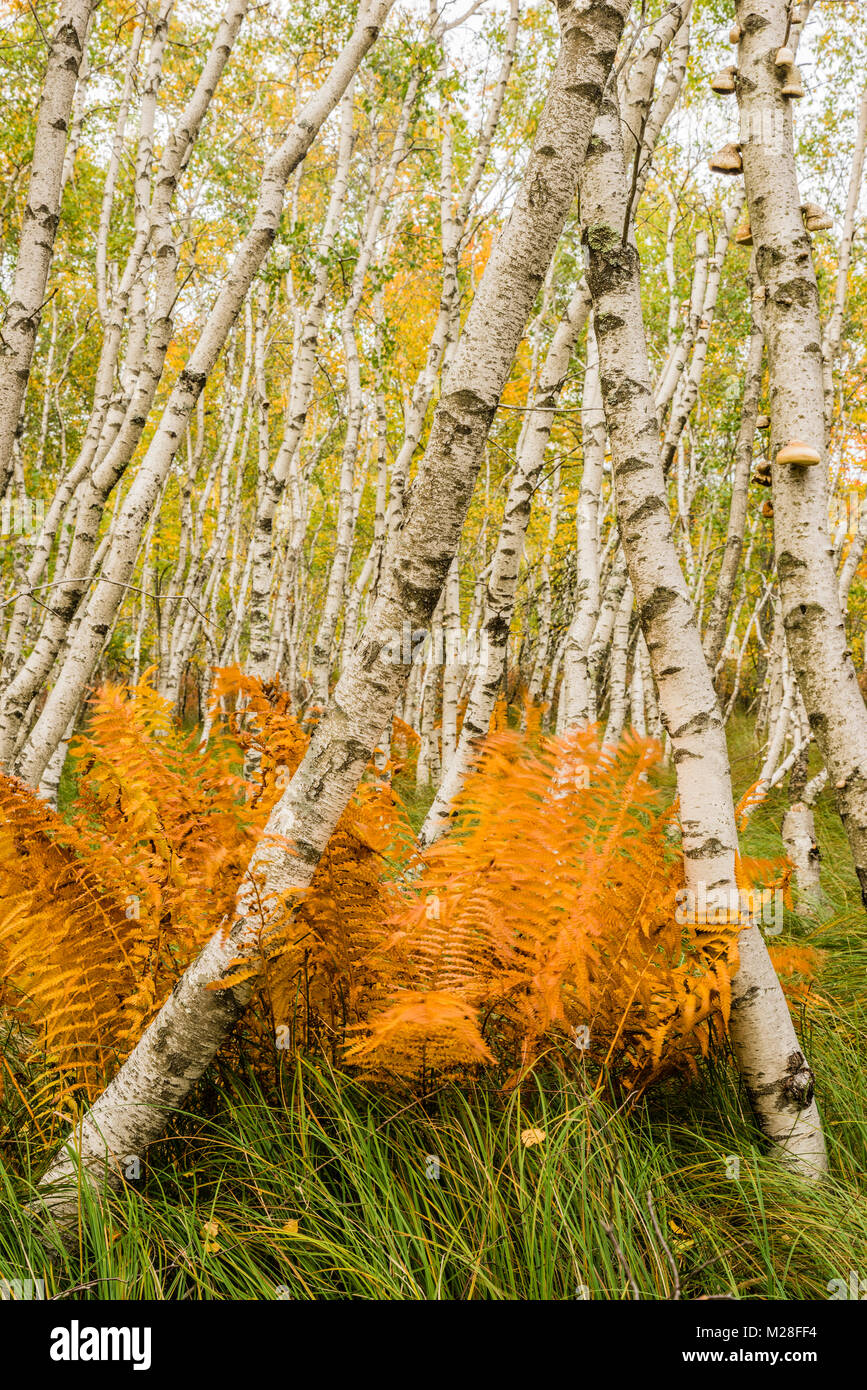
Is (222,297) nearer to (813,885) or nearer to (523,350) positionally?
(813,885)

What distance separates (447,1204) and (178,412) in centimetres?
353

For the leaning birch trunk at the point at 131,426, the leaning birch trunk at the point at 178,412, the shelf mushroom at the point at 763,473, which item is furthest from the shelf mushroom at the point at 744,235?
the leaning birch trunk at the point at 131,426

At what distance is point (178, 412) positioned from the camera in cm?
360

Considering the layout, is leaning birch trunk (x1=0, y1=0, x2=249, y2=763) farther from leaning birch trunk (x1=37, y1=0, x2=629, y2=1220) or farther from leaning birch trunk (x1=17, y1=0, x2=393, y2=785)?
leaning birch trunk (x1=37, y1=0, x2=629, y2=1220)

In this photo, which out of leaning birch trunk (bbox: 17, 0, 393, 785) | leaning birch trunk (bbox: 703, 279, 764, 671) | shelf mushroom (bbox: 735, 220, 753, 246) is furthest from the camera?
leaning birch trunk (bbox: 703, 279, 764, 671)

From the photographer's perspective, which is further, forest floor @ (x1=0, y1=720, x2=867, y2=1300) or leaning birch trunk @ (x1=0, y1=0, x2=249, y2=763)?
leaning birch trunk @ (x1=0, y1=0, x2=249, y2=763)

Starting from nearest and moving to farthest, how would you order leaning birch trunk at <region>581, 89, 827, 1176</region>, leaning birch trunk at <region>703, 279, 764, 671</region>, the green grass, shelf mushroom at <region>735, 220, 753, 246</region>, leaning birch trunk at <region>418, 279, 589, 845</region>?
the green grass
leaning birch trunk at <region>581, 89, 827, 1176</region>
shelf mushroom at <region>735, 220, 753, 246</region>
leaning birch trunk at <region>418, 279, 589, 845</region>
leaning birch trunk at <region>703, 279, 764, 671</region>

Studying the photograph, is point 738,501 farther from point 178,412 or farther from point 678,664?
point 178,412

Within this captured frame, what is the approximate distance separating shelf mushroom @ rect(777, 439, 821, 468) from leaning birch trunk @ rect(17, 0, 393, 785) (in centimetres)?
262

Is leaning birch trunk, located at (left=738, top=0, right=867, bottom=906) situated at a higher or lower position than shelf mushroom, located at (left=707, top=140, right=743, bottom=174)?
lower

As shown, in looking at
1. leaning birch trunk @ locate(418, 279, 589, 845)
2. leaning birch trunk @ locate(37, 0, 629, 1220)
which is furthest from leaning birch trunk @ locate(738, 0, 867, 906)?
leaning birch trunk @ locate(418, 279, 589, 845)

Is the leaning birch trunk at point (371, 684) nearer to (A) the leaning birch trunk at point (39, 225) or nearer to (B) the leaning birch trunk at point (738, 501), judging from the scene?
(A) the leaning birch trunk at point (39, 225)

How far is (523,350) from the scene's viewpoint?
14.9 m

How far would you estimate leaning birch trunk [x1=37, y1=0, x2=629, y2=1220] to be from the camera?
6.17ft
